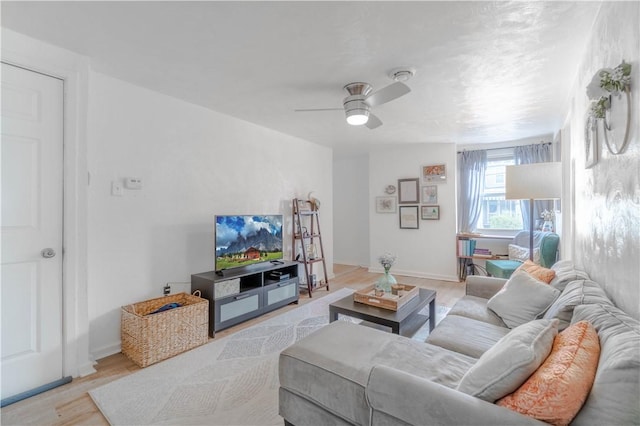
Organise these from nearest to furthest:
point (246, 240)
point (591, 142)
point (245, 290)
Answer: point (591, 142), point (245, 290), point (246, 240)

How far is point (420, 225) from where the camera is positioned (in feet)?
18.0

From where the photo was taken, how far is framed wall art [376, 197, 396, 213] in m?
5.73

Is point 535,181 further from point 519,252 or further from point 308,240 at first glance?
point 308,240

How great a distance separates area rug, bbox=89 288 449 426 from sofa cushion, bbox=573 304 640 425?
4.86 ft

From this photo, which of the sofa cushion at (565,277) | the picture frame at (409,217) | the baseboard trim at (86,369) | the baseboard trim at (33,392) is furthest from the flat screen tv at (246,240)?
the sofa cushion at (565,277)

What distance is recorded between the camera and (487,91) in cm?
288

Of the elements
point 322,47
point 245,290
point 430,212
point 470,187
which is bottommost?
point 245,290

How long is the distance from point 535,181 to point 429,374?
2.98m

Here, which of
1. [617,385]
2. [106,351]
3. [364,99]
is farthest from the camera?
[364,99]

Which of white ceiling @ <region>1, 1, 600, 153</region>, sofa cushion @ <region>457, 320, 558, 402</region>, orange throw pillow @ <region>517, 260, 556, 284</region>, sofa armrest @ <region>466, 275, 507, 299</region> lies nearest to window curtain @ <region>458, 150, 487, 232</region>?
white ceiling @ <region>1, 1, 600, 153</region>

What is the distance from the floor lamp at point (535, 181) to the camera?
3.25 meters

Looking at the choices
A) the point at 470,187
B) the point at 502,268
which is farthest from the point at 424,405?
the point at 470,187

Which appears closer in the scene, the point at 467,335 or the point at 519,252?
the point at 467,335

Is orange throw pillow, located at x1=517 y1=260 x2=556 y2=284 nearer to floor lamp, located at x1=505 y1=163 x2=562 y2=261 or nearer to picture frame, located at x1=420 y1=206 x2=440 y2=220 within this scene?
floor lamp, located at x1=505 y1=163 x2=562 y2=261
